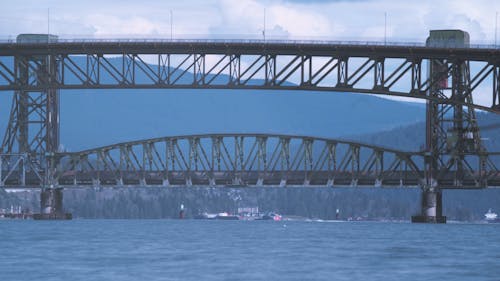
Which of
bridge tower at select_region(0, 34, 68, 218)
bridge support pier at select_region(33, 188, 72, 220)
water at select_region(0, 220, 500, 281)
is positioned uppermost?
bridge tower at select_region(0, 34, 68, 218)

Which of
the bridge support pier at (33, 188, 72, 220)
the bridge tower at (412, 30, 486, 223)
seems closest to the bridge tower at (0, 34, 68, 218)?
the bridge support pier at (33, 188, 72, 220)

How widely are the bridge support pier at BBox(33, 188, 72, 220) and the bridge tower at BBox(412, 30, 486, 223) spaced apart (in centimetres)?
4545

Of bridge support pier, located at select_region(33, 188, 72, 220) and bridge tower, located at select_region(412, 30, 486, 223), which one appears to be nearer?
bridge tower, located at select_region(412, 30, 486, 223)

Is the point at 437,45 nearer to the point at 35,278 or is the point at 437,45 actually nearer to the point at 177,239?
the point at 177,239

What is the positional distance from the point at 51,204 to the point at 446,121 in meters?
51.3

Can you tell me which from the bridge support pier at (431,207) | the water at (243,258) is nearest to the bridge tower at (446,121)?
the bridge support pier at (431,207)

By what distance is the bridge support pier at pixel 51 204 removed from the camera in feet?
583

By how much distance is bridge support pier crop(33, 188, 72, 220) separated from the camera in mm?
177750

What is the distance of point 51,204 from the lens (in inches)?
7032

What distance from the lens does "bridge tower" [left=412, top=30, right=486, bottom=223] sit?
156000 millimetres

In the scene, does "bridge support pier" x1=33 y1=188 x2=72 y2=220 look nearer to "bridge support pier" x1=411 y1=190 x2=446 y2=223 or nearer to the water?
"bridge support pier" x1=411 y1=190 x2=446 y2=223

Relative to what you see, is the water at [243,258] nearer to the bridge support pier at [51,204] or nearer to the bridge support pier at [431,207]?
the bridge support pier at [431,207]

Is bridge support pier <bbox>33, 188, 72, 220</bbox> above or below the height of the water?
above

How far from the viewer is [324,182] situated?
612 feet
